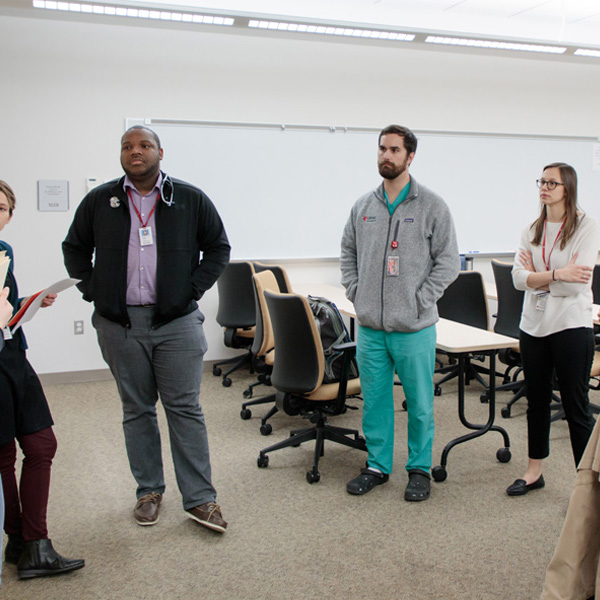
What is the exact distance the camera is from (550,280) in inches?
99.6

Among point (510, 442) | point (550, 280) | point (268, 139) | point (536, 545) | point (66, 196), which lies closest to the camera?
point (536, 545)

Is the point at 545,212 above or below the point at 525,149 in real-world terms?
below

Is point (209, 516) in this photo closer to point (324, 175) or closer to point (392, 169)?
point (392, 169)

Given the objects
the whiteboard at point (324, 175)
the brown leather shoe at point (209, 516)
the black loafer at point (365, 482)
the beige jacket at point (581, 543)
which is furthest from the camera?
the whiteboard at point (324, 175)

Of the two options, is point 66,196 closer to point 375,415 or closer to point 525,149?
point 375,415

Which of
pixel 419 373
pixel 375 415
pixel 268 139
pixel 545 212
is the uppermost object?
pixel 268 139

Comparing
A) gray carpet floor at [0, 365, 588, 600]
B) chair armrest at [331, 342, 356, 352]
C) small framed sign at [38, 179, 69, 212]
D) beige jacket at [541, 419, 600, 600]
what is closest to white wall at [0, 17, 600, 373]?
small framed sign at [38, 179, 69, 212]

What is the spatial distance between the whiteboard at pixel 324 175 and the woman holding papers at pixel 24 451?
306 cm

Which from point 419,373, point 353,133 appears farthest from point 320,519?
point 353,133

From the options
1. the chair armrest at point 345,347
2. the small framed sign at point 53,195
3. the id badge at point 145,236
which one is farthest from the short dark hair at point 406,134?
the small framed sign at point 53,195

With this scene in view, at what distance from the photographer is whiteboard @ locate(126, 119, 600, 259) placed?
505cm

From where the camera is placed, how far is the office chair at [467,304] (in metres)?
4.38

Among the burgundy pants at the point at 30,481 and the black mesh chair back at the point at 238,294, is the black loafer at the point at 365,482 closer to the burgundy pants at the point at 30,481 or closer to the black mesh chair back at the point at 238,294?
the burgundy pants at the point at 30,481

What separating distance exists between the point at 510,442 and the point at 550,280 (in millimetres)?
1292
